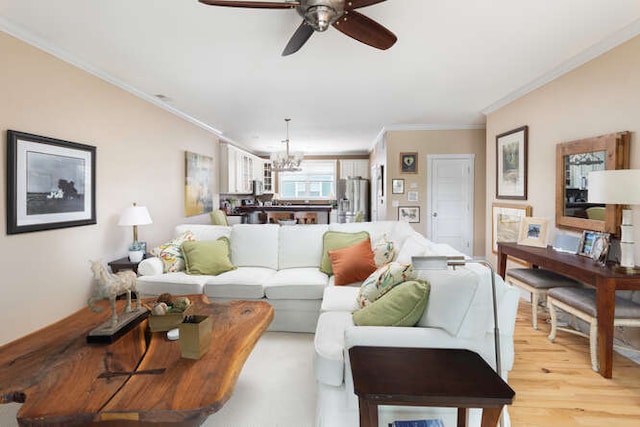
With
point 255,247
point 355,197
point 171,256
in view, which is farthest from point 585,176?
point 355,197

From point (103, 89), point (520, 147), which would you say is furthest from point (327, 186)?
point (103, 89)

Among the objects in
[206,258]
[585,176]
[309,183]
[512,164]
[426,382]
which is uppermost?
[309,183]

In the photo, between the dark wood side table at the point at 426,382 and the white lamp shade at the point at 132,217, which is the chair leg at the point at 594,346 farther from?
the white lamp shade at the point at 132,217

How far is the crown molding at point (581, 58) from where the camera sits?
7.97 feet

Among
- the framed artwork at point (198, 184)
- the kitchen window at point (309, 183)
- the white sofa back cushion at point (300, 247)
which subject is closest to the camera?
the white sofa back cushion at point (300, 247)

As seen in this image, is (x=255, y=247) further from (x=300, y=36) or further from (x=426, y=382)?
(x=426, y=382)

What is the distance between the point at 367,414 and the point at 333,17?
1.93m

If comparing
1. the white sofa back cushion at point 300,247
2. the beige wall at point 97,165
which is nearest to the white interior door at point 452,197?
the white sofa back cushion at point 300,247

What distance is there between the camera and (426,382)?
1.15 meters

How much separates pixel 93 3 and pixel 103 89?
1.47 meters

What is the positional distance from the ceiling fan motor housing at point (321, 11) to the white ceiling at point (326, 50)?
24.1 inches

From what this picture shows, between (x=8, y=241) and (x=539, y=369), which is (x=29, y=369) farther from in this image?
(x=539, y=369)

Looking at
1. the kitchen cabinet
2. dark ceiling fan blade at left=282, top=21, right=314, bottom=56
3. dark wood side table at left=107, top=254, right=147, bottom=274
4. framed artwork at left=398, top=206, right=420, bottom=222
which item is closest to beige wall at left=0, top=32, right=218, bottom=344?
dark wood side table at left=107, top=254, right=147, bottom=274

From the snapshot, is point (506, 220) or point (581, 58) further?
point (506, 220)
